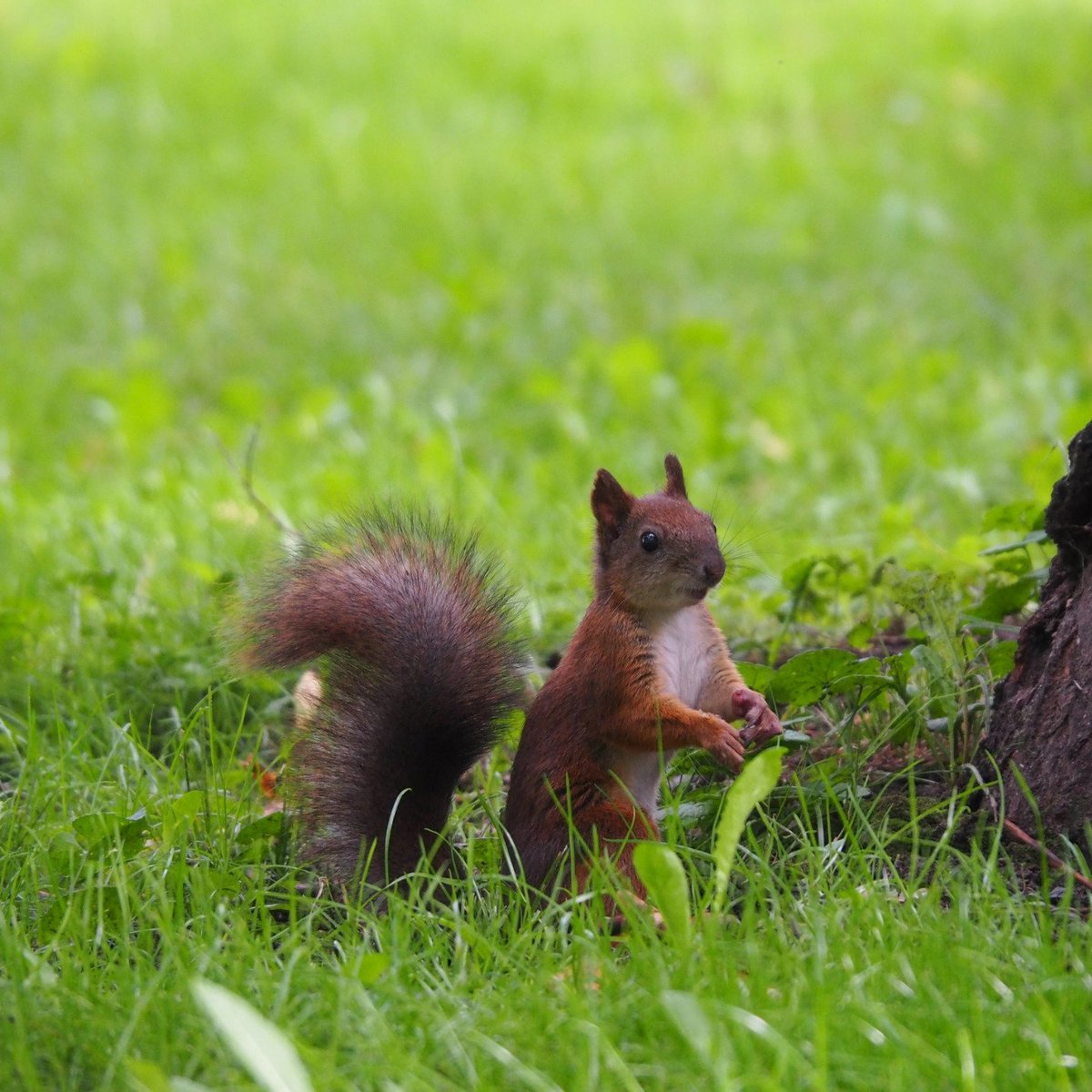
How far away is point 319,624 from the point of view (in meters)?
2.11

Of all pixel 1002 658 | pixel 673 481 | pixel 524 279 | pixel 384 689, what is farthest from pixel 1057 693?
pixel 524 279

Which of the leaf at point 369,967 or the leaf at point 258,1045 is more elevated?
the leaf at point 258,1045

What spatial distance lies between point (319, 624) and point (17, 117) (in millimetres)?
6679

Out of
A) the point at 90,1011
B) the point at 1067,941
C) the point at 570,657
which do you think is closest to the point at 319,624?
the point at 570,657

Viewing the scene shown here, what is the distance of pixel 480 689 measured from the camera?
81.7 inches

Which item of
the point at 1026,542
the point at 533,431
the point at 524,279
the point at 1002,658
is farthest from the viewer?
the point at 524,279

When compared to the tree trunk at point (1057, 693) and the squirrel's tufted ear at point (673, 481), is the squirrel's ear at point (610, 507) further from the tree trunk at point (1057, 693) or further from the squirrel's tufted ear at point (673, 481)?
the tree trunk at point (1057, 693)

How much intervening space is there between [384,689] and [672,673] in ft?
1.26

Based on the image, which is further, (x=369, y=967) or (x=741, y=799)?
(x=741, y=799)

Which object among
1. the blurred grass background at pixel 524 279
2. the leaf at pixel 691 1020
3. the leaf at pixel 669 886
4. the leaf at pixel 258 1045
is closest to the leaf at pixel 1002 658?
the blurred grass background at pixel 524 279

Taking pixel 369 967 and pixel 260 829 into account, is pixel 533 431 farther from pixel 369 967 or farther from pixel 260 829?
pixel 369 967

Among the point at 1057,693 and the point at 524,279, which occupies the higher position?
the point at 524,279

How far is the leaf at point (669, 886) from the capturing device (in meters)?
1.67

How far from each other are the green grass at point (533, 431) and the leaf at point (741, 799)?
60mm
